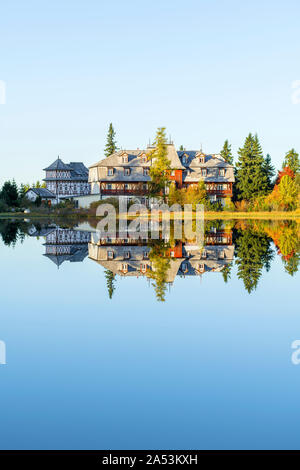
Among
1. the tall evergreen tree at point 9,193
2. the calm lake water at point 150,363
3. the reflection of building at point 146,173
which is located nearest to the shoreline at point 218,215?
the tall evergreen tree at point 9,193

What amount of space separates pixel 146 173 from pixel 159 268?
167ft

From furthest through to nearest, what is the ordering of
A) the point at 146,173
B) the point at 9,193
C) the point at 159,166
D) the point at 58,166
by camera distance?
the point at 58,166
the point at 146,173
the point at 9,193
the point at 159,166

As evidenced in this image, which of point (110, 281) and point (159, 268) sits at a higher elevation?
point (159, 268)

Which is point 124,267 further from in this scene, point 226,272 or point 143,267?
point 226,272

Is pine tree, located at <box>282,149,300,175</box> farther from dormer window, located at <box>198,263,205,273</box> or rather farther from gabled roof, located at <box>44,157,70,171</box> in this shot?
dormer window, located at <box>198,263,205,273</box>

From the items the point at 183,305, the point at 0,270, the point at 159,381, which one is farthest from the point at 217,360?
the point at 0,270

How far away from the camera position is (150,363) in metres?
5.22

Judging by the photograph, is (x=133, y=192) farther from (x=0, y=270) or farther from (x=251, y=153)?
(x=0, y=270)

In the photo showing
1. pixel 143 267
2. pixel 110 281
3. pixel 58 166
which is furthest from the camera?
pixel 58 166

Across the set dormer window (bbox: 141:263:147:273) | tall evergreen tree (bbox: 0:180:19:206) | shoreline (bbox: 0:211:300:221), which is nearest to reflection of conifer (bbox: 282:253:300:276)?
dormer window (bbox: 141:263:147:273)

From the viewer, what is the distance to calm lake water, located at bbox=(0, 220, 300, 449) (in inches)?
150

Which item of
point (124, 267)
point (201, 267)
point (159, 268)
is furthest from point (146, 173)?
point (159, 268)

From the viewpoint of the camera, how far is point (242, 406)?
4.20 metres

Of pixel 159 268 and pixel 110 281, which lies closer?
pixel 110 281
